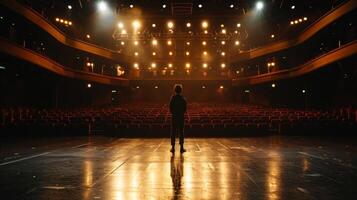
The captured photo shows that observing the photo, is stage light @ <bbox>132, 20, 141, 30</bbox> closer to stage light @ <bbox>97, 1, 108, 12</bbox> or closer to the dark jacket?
stage light @ <bbox>97, 1, 108, 12</bbox>

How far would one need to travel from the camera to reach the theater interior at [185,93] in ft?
Answer: 13.4

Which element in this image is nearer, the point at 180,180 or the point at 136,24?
the point at 180,180

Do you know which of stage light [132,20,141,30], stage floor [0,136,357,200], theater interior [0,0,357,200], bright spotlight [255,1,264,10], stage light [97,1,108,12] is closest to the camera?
stage floor [0,136,357,200]

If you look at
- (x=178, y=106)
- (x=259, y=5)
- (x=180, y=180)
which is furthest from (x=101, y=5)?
(x=180, y=180)

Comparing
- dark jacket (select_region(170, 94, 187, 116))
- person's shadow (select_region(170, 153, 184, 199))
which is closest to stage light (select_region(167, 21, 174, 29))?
dark jacket (select_region(170, 94, 187, 116))

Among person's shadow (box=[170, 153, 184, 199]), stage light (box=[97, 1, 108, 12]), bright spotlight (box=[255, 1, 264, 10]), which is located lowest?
person's shadow (box=[170, 153, 184, 199])

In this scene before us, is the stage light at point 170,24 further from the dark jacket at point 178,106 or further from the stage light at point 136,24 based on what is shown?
the dark jacket at point 178,106

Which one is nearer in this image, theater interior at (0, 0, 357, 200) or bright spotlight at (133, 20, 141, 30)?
theater interior at (0, 0, 357, 200)

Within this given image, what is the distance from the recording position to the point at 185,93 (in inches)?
1529

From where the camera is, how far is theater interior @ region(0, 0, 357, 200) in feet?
13.4

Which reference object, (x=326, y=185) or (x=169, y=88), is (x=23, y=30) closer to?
(x=169, y=88)

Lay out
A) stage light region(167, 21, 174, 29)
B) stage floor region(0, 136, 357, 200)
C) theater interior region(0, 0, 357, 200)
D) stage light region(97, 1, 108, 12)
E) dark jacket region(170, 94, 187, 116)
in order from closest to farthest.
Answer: stage floor region(0, 136, 357, 200) → theater interior region(0, 0, 357, 200) → dark jacket region(170, 94, 187, 116) → stage light region(97, 1, 108, 12) → stage light region(167, 21, 174, 29)

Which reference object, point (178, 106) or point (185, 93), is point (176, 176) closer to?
point (178, 106)

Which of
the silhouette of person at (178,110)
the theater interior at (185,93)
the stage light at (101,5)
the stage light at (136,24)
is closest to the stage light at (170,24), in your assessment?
the theater interior at (185,93)
